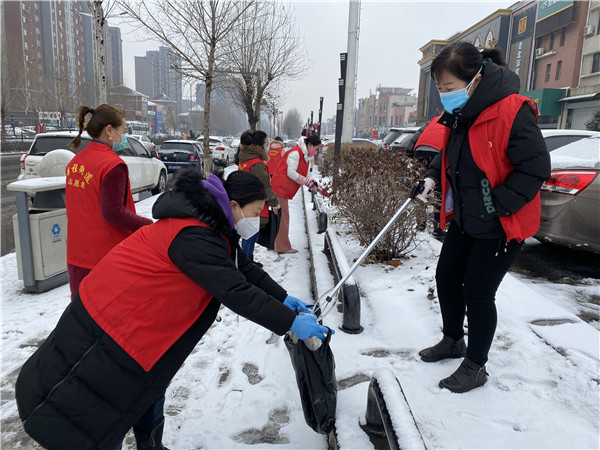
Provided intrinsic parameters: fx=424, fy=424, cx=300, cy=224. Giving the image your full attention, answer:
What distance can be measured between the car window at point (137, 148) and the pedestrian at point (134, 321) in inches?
410

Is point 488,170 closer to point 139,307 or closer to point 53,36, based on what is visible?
point 139,307

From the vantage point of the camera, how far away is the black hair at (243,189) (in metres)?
1.95

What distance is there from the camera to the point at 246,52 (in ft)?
55.8

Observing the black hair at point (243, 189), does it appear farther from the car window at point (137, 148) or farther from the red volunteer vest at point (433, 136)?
the car window at point (137, 148)

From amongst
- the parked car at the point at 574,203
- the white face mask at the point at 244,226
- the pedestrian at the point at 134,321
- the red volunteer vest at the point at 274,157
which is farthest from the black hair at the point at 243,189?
the red volunteer vest at the point at 274,157

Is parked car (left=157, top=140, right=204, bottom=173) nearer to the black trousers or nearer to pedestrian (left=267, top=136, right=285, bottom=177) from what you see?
pedestrian (left=267, top=136, right=285, bottom=177)

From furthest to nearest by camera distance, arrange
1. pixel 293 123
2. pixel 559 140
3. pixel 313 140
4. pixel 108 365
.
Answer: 1. pixel 293 123
2. pixel 559 140
3. pixel 313 140
4. pixel 108 365

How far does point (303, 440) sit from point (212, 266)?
1.31m

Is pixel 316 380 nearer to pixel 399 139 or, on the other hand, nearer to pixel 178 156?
pixel 399 139

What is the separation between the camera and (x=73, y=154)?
738 cm

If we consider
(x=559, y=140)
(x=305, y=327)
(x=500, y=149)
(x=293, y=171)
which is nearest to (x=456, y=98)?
(x=500, y=149)

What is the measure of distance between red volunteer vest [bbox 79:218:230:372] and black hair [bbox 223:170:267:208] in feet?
1.14

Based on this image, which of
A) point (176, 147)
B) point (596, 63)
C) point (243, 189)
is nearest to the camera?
point (243, 189)

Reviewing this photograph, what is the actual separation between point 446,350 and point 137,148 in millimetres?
10730
